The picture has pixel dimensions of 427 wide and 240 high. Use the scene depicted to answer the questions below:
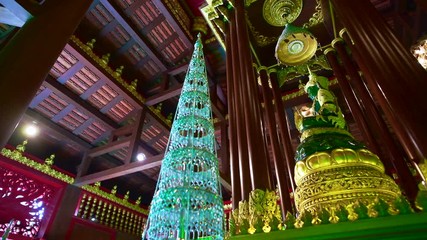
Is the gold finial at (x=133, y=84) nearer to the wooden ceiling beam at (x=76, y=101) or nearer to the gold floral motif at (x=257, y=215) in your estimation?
the wooden ceiling beam at (x=76, y=101)

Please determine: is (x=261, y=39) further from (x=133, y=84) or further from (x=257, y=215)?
(x=257, y=215)

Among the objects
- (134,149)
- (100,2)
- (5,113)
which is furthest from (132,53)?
(5,113)

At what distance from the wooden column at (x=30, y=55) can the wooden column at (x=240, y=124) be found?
1266mm

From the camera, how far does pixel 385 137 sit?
2814 mm

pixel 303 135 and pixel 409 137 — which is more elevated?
pixel 303 135

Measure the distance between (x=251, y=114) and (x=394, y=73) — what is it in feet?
3.30

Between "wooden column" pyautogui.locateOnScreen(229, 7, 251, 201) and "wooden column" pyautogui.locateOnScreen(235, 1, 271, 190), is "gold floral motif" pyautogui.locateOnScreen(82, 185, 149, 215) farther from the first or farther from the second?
"wooden column" pyautogui.locateOnScreen(235, 1, 271, 190)

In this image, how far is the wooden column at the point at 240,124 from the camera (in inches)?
68.3

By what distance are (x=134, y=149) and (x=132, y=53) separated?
2.10 m

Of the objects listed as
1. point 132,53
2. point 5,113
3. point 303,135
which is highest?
point 132,53

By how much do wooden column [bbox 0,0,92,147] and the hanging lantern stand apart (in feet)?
5.63

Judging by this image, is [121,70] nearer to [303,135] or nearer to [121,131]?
[121,131]

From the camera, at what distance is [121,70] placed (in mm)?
5402

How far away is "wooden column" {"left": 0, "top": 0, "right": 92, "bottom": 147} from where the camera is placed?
3.78 feet
